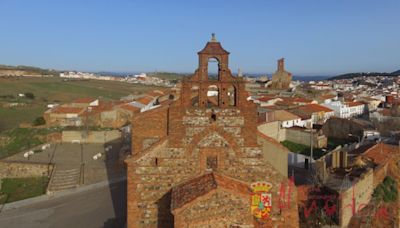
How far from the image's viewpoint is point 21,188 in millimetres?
25797

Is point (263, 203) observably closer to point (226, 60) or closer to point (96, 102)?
point (226, 60)

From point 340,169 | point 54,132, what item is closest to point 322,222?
point 340,169

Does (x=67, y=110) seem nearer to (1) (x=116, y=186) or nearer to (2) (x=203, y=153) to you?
(1) (x=116, y=186)

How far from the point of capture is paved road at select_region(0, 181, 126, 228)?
749 inches

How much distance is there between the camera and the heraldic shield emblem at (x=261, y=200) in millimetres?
13828

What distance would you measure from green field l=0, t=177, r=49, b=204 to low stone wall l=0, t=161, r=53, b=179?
1.48 feet

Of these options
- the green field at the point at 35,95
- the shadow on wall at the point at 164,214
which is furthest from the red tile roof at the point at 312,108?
the shadow on wall at the point at 164,214

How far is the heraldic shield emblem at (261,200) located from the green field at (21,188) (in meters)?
16.0

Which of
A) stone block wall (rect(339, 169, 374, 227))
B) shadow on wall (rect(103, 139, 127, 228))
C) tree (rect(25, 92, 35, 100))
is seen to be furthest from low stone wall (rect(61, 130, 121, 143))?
tree (rect(25, 92, 35, 100))

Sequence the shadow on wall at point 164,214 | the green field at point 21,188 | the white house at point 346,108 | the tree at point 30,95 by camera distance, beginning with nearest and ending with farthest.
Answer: the shadow on wall at point 164,214 → the green field at point 21,188 → the white house at point 346,108 → the tree at point 30,95

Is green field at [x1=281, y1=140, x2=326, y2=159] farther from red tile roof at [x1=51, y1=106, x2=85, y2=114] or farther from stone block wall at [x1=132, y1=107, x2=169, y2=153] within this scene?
red tile roof at [x1=51, y1=106, x2=85, y2=114]

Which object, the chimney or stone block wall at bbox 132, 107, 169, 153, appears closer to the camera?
stone block wall at bbox 132, 107, 169, 153

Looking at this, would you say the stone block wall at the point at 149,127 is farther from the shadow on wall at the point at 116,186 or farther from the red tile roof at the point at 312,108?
the red tile roof at the point at 312,108

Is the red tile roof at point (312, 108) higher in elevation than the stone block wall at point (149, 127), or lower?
lower
